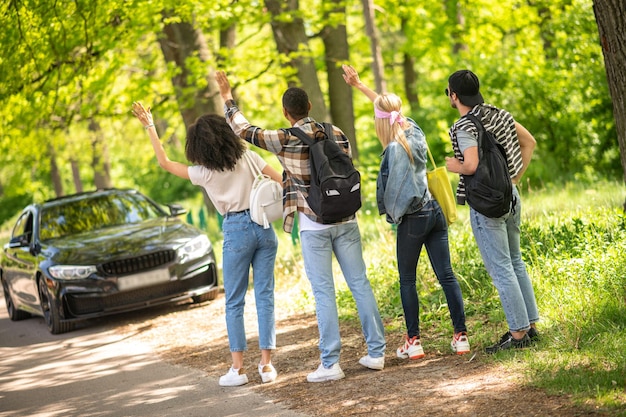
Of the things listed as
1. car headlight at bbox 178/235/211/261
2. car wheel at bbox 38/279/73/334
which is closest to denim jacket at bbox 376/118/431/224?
car headlight at bbox 178/235/211/261

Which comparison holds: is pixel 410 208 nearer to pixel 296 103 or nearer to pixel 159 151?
pixel 296 103

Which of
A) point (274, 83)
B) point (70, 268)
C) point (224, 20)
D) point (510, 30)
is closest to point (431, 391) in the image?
point (70, 268)

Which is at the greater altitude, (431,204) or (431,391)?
(431,204)

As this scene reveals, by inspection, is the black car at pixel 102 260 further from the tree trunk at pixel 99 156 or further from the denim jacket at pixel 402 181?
the tree trunk at pixel 99 156

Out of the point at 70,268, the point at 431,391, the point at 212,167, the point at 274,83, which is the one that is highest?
the point at 274,83

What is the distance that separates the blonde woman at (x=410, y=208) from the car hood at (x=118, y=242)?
4.89 metres

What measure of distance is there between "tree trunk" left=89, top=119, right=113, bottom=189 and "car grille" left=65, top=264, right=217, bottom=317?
15.0 meters

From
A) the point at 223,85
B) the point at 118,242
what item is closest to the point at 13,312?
the point at 118,242

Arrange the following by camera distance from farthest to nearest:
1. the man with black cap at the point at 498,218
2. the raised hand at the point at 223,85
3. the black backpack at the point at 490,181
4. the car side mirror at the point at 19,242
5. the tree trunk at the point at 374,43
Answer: the tree trunk at the point at 374,43 < the car side mirror at the point at 19,242 < the raised hand at the point at 223,85 < the man with black cap at the point at 498,218 < the black backpack at the point at 490,181

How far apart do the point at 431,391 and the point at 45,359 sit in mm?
5204

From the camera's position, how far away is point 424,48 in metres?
27.4

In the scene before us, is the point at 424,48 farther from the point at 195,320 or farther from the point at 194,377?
the point at 194,377

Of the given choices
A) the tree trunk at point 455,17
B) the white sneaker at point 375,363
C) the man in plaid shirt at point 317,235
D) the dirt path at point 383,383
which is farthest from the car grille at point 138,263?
the tree trunk at point 455,17

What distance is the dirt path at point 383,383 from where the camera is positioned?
5.42 meters
